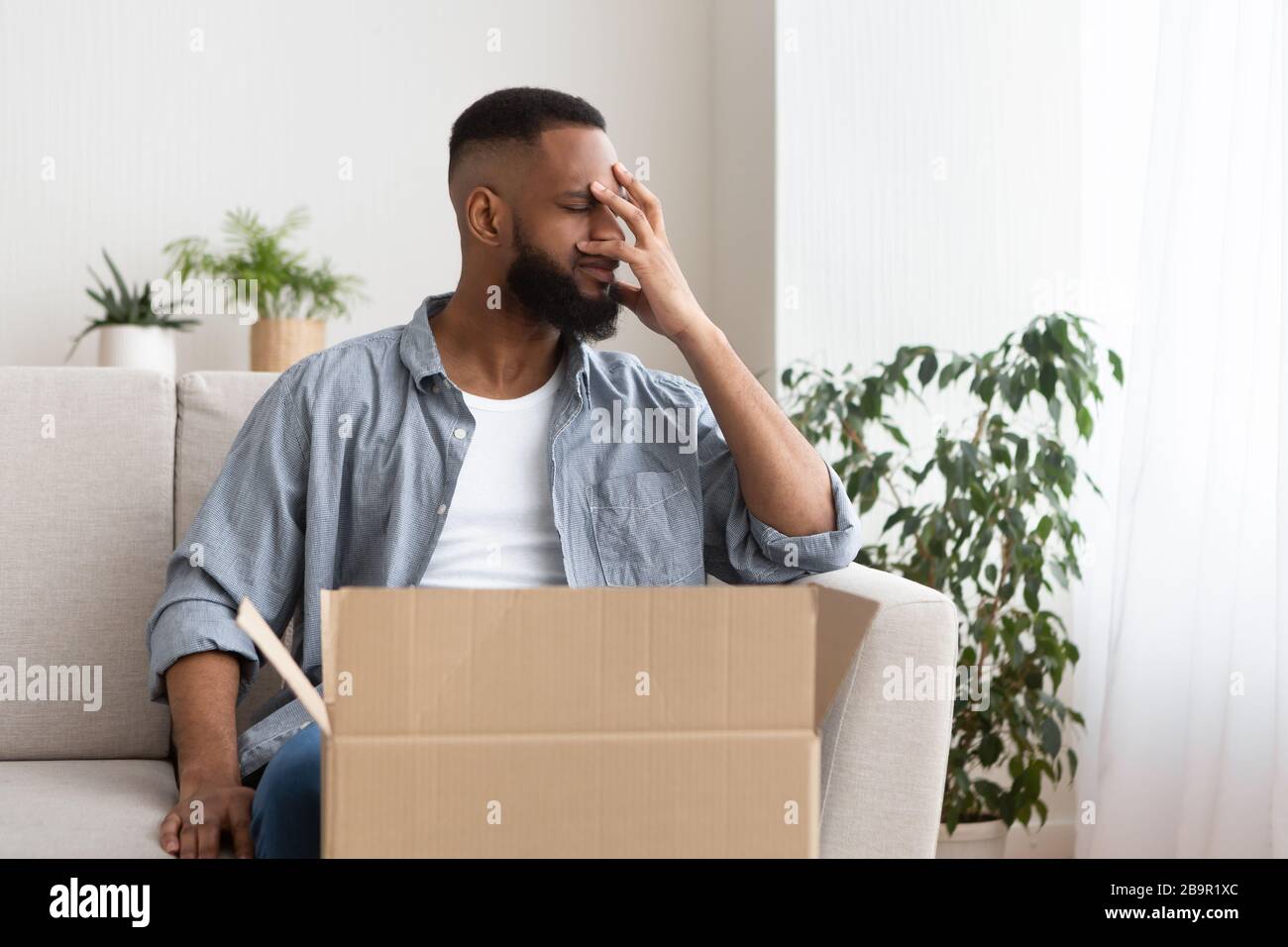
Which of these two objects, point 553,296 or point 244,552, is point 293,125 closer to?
point 553,296

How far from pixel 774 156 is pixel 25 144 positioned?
5.14 feet

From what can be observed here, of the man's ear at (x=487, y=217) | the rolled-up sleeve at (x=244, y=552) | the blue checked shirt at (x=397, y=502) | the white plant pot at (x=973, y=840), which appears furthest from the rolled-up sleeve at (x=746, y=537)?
the white plant pot at (x=973, y=840)

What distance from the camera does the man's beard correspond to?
139 cm

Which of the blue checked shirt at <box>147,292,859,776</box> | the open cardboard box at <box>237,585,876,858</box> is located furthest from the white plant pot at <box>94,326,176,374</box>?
the open cardboard box at <box>237,585,876,858</box>

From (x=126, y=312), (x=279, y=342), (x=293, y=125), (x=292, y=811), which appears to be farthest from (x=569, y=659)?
(x=293, y=125)

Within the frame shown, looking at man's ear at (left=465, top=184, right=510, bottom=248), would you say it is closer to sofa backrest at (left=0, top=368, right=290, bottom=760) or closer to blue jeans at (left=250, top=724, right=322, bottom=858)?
sofa backrest at (left=0, top=368, right=290, bottom=760)

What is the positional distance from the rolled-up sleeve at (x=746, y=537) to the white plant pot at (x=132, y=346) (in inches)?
55.6

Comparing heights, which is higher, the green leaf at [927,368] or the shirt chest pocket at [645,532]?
the green leaf at [927,368]

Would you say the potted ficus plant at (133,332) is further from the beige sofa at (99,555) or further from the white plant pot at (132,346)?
the beige sofa at (99,555)

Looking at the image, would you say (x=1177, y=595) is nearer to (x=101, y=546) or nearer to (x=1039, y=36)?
(x=1039, y=36)

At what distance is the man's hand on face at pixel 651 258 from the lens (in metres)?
1.32

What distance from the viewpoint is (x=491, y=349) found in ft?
4.76

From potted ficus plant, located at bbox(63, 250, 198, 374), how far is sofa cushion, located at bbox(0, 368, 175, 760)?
3.19 feet
